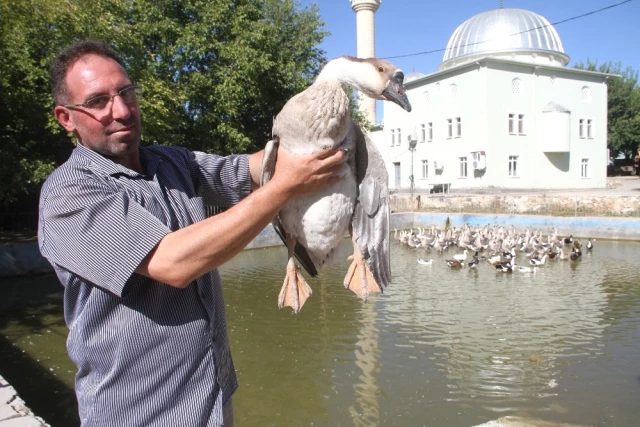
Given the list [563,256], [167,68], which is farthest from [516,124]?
[167,68]

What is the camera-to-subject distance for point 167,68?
17031 mm

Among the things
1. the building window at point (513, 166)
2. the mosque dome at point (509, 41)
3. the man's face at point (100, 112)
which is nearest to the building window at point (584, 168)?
the building window at point (513, 166)

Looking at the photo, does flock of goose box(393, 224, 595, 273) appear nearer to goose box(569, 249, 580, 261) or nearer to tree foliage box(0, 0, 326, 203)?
goose box(569, 249, 580, 261)

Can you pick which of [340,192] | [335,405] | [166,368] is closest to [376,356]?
[335,405]

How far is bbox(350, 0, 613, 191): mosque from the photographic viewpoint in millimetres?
31766

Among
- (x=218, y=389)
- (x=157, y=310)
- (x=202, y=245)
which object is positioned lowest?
(x=218, y=389)

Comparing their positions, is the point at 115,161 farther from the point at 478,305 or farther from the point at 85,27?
the point at 85,27

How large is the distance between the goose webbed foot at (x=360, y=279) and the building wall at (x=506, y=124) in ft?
92.9

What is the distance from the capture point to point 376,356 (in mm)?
7348

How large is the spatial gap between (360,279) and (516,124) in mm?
32851

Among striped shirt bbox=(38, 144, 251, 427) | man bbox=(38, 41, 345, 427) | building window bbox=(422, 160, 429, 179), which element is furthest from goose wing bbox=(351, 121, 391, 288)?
building window bbox=(422, 160, 429, 179)

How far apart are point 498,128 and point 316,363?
28.1 metres

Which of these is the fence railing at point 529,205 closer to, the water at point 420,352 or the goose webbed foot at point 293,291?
the water at point 420,352

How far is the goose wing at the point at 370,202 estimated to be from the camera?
2.84 meters
